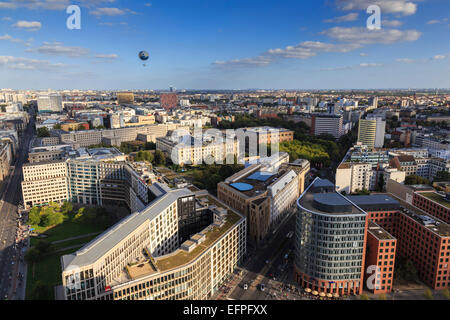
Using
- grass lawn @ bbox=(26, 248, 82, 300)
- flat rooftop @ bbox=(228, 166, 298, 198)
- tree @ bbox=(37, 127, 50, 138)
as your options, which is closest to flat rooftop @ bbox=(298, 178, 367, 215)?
flat rooftop @ bbox=(228, 166, 298, 198)

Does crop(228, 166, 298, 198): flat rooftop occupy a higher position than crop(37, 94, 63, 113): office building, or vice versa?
crop(37, 94, 63, 113): office building

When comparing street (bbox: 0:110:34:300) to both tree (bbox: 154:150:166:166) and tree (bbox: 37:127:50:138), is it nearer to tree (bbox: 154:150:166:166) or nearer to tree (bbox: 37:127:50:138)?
tree (bbox: 154:150:166:166)

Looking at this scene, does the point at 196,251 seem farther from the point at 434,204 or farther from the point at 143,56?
the point at 434,204

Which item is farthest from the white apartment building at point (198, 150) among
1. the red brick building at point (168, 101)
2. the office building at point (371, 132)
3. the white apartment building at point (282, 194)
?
the red brick building at point (168, 101)
